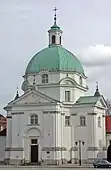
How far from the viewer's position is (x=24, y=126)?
80.9 meters

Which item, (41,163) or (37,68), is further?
(37,68)

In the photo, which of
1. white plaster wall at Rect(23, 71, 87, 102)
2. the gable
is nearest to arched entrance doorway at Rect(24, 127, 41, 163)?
the gable

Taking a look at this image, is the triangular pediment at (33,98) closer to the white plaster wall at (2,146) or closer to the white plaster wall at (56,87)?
Result: the white plaster wall at (56,87)

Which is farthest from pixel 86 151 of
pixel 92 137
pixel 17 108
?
pixel 17 108

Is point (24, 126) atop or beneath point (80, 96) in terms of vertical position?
beneath

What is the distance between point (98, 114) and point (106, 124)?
7271 mm

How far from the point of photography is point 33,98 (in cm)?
8094

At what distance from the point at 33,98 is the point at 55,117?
511 cm

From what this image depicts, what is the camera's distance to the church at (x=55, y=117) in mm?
79188

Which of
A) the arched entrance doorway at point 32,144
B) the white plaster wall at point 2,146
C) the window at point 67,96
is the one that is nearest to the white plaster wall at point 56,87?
the window at point 67,96

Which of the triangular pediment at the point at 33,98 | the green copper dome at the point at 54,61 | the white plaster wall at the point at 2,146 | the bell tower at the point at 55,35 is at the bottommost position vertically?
the white plaster wall at the point at 2,146

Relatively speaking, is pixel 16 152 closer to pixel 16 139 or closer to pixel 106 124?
pixel 16 139

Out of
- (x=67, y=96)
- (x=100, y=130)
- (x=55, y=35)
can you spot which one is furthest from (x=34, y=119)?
(x=55, y=35)

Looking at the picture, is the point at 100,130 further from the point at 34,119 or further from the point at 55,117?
the point at 34,119
